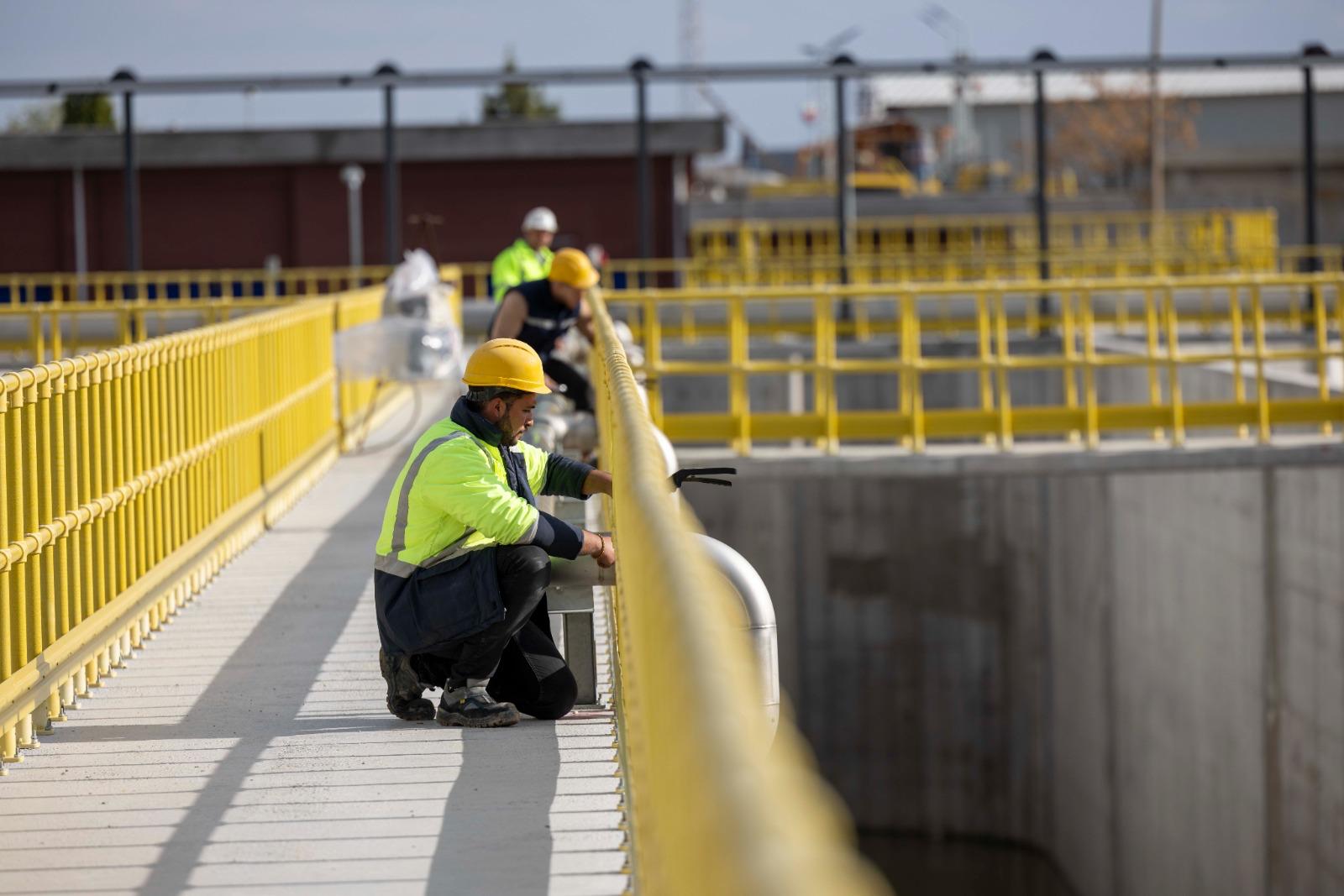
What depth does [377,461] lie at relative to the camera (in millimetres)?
15688

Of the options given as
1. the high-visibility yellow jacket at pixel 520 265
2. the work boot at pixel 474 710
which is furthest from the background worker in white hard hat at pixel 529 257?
the work boot at pixel 474 710

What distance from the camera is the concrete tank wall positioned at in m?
16.6

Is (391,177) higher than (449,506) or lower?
higher

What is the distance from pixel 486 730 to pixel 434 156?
35.3 meters

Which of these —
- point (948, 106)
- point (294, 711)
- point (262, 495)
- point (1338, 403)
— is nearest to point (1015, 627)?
point (1338, 403)

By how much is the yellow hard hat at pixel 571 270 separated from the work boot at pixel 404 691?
3939 millimetres

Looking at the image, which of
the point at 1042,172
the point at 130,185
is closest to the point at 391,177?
the point at 130,185

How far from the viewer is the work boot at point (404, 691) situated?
6.91 metres

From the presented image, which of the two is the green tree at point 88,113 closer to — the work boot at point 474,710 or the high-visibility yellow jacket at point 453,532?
the work boot at point 474,710

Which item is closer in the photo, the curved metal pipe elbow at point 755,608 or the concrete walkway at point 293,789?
the concrete walkway at point 293,789

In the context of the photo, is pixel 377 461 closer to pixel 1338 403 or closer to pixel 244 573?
pixel 244 573

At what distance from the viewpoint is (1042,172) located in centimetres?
2512

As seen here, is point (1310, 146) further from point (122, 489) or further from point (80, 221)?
point (80, 221)

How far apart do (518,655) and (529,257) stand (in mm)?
6572
